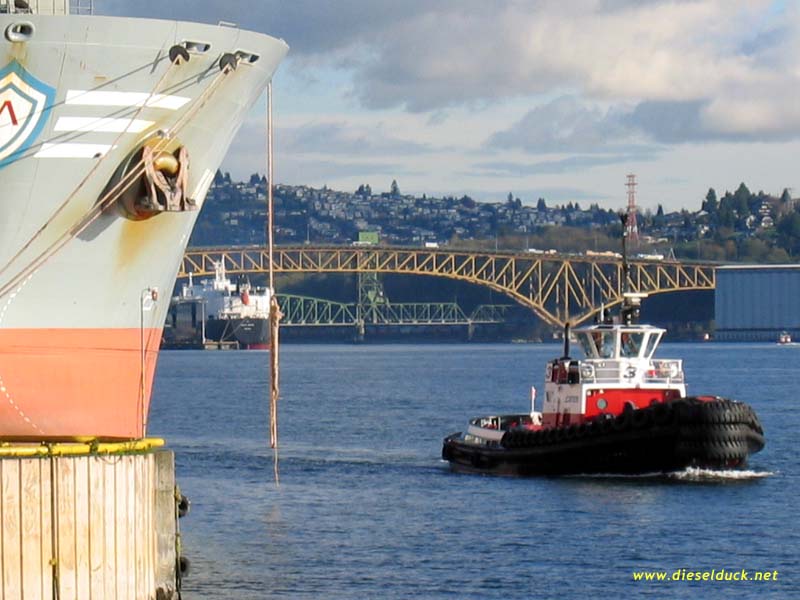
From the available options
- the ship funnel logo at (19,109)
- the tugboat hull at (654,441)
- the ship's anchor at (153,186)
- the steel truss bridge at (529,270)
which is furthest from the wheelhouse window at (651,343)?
the steel truss bridge at (529,270)

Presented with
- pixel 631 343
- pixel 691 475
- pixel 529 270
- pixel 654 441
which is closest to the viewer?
pixel 654 441

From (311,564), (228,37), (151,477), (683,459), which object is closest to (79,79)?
(228,37)

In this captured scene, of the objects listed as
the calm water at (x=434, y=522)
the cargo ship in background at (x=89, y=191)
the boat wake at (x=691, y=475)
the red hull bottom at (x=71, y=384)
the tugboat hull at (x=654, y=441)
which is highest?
the cargo ship in background at (x=89, y=191)

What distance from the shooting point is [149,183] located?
22.8 meters

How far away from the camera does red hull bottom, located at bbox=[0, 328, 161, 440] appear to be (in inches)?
880

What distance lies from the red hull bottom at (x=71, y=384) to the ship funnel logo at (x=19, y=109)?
221 centimetres

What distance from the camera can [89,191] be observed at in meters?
22.8

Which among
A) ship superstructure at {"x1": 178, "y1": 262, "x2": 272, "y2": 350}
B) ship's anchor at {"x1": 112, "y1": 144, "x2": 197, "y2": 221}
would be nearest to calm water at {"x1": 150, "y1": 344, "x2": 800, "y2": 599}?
ship's anchor at {"x1": 112, "y1": 144, "x2": 197, "y2": 221}

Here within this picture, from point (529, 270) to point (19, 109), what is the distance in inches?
6178

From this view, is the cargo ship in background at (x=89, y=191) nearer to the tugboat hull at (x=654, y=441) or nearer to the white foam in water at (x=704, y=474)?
the tugboat hull at (x=654, y=441)

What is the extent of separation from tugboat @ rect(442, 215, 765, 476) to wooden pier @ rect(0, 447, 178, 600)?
19.1 meters

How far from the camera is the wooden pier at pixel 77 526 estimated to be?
17.3m

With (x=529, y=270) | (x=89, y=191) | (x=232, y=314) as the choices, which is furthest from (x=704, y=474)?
(x=232, y=314)

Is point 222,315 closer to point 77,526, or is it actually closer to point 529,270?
point 529,270
